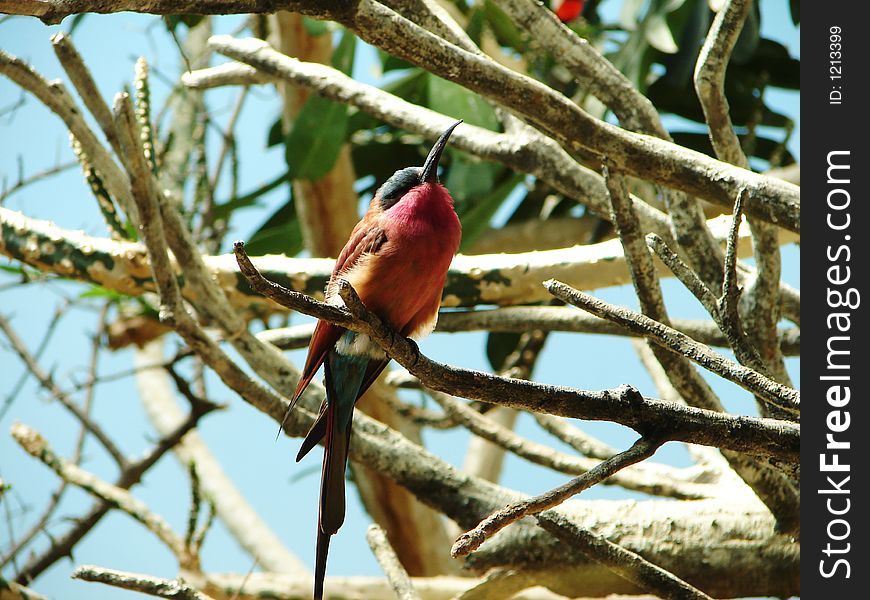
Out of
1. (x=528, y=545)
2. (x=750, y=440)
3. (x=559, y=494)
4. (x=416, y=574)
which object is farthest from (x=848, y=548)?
(x=416, y=574)

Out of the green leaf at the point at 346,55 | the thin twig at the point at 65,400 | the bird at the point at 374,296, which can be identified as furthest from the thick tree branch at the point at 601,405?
the thin twig at the point at 65,400

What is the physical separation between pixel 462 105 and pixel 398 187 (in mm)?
701

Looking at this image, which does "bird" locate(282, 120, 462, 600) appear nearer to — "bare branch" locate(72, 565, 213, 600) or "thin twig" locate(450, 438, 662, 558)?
"bare branch" locate(72, 565, 213, 600)

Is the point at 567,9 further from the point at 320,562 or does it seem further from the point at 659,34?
the point at 320,562

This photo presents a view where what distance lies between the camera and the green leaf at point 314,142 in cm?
245

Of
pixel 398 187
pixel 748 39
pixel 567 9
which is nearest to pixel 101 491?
pixel 398 187

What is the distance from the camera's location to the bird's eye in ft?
5.66

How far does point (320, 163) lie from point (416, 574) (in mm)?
1454

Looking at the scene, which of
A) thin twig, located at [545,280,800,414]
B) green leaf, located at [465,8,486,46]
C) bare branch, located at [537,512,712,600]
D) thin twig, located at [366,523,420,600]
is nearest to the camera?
thin twig, located at [545,280,800,414]

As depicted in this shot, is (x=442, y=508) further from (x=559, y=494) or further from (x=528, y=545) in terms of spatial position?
(x=559, y=494)

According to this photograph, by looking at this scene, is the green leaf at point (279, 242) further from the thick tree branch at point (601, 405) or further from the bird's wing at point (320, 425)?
the thick tree branch at point (601, 405)

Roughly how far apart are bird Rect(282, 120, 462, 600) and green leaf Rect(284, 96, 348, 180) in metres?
0.84

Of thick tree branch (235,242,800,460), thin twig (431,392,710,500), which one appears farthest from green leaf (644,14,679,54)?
thick tree branch (235,242,800,460)

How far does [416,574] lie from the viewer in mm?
3059
